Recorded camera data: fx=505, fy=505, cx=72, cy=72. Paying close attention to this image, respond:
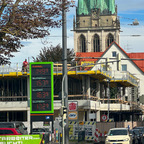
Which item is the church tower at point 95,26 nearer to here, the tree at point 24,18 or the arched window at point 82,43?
the arched window at point 82,43

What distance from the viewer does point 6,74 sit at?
2633 inches

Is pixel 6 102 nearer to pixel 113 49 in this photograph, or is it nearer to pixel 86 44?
pixel 113 49

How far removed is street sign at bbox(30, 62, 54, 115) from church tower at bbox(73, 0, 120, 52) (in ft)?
424

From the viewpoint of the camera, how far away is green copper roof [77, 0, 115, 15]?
168 m

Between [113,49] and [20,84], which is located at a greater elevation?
[113,49]

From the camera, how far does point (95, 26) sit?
17125cm

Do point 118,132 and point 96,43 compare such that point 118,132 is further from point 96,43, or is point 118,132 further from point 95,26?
point 95,26

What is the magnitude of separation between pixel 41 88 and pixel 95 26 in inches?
5345

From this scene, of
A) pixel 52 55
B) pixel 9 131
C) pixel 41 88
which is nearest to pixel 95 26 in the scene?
pixel 52 55

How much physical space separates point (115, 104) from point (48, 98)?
39144 millimetres

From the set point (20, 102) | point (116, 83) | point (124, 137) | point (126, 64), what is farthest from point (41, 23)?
point (126, 64)

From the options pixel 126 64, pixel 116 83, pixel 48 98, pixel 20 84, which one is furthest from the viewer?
pixel 126 64

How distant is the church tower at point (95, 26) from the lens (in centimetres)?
16675

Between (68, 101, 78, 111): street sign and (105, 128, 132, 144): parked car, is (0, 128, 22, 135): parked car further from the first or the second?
(105, 128, 132, 144): parked car
